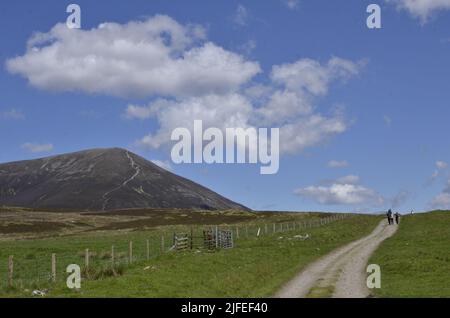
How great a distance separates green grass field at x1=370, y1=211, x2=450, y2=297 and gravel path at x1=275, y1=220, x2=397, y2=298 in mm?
1165

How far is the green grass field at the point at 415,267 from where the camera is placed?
87.7ft

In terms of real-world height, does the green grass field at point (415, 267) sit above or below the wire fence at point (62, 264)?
above

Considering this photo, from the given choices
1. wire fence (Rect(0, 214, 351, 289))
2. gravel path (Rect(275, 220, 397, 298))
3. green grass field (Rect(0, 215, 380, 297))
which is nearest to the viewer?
gravel path (Rect(275, 220, 397, 298))

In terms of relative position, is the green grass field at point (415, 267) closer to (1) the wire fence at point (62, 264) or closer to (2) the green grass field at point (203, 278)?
(2) the green grass field at point (203, 278)

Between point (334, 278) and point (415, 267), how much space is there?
7.65m

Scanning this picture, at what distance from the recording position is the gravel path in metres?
25.6

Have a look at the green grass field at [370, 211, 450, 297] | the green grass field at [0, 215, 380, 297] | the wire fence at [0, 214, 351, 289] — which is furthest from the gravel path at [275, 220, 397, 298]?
the wire fence at [0, 214, 351, 289]

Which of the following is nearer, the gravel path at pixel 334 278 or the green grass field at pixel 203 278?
the gravel path at pixel 334 278

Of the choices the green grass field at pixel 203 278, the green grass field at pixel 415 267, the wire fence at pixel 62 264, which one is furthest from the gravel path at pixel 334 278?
the wire fence at pixel 62 264

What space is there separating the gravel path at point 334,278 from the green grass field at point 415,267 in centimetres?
117

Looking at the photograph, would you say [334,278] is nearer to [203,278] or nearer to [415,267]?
[203,278]

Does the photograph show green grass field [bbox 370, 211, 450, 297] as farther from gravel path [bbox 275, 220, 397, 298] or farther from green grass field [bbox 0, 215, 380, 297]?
green grass field [bbox 0, 215, 380, 297]

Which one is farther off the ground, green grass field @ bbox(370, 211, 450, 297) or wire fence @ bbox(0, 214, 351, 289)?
green grass field @ bbox(370, 211, 450, 297)

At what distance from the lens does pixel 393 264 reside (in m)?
37.3
